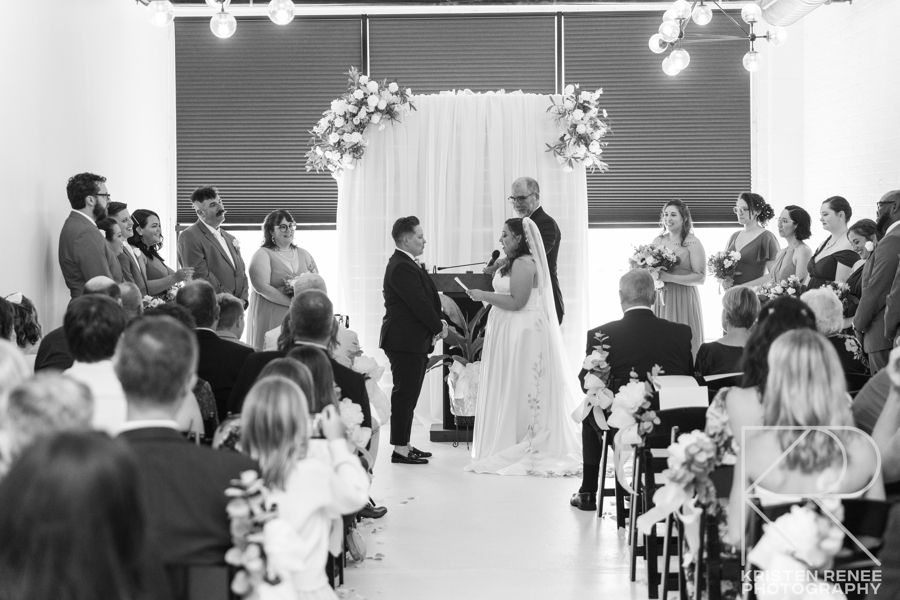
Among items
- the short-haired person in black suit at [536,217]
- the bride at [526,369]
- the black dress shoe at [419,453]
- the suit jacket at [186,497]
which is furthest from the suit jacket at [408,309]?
the suit jacket at [186,497]

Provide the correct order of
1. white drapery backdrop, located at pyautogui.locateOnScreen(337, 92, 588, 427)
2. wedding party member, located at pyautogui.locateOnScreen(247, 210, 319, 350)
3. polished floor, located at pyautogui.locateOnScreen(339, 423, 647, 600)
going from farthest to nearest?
white drapery backdrop, located at pyautogui.locateOnScreen(337, 92, 588, 427), wedding party member, located at pyautogui.locateOnScreen(247, 210, 319, 350), polished floor, located at pyautogui.locateOnScreen(339, 423, 647, 600)

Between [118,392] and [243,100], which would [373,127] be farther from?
[118,392]

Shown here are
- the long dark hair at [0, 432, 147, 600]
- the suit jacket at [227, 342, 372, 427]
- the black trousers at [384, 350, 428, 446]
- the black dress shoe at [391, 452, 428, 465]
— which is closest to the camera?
the long dark hair at [0, 432, 147, 600]

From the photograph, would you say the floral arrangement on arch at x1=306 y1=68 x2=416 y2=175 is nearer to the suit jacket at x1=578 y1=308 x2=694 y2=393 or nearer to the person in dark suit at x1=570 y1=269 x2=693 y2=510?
the person in dark suit at x1=570 y1=269 x2=693 y2=510

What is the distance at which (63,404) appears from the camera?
204 cm

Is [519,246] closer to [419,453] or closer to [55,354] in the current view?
[419,453]

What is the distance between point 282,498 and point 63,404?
0.69 metres

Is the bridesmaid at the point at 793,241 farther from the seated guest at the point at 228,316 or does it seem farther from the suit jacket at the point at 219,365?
the suit jacket at the point at 219,365

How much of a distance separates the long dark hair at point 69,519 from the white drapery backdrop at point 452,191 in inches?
288

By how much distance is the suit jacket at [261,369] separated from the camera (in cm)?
392

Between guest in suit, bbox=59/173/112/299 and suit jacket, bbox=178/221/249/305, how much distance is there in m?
1.02

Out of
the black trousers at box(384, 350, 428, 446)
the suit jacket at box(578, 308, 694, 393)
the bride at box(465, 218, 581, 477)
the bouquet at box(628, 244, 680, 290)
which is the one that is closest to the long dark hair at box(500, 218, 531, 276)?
the bride at box(465, 218, 581, 477)

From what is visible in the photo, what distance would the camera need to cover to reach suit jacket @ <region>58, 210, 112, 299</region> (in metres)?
6.46

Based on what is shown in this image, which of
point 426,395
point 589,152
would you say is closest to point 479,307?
point 426,395
